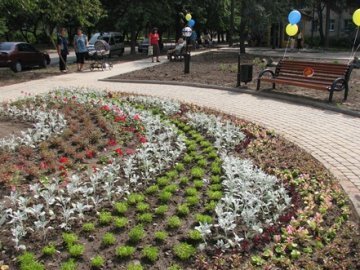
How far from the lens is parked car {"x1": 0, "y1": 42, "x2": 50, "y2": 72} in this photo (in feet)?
67.7

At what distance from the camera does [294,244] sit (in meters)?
3.95

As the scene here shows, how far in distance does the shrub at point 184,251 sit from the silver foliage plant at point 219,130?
2.89 m

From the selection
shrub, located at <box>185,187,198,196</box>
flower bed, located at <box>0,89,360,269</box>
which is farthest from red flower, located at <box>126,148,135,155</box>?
shrub, located at <box>185,187,198,196</box>

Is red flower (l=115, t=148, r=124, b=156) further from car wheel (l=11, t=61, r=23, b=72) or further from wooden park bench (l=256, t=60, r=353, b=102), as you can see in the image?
car wheel (l=11, t=61, r=23, b=72)

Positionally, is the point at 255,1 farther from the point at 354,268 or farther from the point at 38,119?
the point at 354,268

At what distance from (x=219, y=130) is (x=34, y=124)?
342 cm

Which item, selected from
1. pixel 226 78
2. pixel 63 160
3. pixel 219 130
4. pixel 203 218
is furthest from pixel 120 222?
pixel 226 78

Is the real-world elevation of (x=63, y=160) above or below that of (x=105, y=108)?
below

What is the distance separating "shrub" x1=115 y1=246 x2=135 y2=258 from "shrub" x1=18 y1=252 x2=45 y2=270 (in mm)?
664

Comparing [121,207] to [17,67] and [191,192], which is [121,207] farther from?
[17,67]

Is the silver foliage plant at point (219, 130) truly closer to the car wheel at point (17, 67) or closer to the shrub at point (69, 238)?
the shrub at point (69, 238)

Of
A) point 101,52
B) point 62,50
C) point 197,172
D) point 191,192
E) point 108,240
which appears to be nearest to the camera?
Result: point 108,240

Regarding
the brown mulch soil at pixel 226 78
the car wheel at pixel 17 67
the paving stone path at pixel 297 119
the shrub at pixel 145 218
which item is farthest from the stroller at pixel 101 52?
the shrub at pixel 145 218

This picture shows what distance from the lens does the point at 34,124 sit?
7688mm
